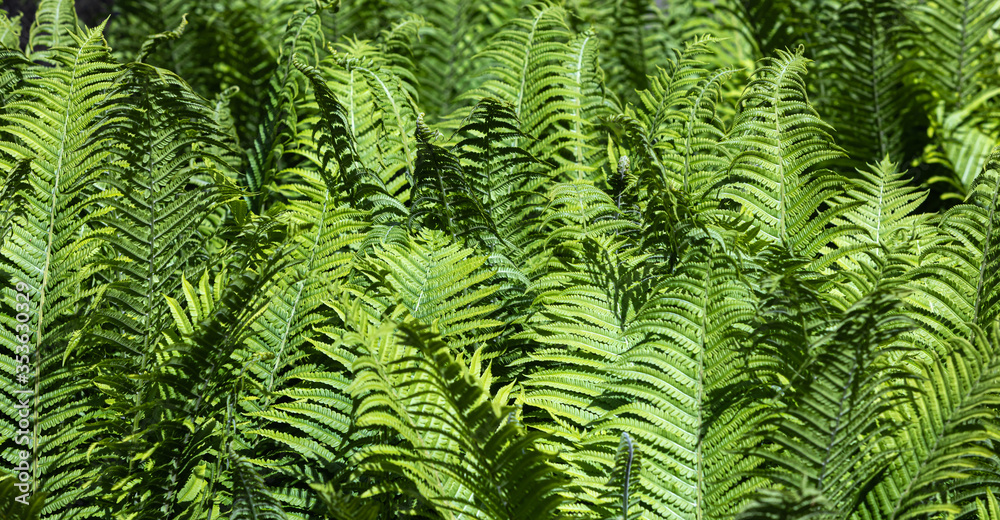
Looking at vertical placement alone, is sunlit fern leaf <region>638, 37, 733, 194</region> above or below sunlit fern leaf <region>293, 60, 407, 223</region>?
above

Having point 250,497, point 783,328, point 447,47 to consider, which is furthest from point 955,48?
point 250,497

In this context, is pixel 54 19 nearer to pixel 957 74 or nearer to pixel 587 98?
pixel 587 98

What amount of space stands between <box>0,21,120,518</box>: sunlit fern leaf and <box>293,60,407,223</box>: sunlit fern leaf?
400mm

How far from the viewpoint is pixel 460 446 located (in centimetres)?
96

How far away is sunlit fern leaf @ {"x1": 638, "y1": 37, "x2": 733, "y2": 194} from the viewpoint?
1452 millimetres

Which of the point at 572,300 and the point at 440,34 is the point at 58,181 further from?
the point at 440,34

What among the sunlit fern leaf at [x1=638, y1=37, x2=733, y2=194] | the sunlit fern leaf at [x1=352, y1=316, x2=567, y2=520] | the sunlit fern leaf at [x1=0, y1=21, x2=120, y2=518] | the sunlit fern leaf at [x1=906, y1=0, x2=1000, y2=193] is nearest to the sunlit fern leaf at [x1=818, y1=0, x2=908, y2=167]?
the sunlit fern leaf at [x1=906, y1=0, x2=1000, y2=193]

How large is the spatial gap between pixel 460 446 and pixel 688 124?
A: 2.86 ft

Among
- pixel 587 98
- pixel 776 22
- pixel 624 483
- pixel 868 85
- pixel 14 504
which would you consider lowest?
pixel 14 504

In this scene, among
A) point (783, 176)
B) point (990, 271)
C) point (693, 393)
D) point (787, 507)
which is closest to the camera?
point (787, 507)

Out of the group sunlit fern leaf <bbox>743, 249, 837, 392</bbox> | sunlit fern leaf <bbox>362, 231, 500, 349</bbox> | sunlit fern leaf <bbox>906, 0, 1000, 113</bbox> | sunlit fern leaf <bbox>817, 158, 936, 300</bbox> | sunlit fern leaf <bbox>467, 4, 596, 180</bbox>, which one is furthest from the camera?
sunlit fern leaf <bbox>906, 0, 1000, 113</bbox>

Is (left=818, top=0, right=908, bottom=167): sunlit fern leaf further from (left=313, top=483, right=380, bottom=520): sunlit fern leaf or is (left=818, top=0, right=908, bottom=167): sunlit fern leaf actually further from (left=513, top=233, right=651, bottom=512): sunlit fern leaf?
(left=313, top=483, right=380, bottom=520): sunlit fern leaf

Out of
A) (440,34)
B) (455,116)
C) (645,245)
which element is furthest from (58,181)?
(440,34)

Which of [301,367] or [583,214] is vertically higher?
[583,214]
